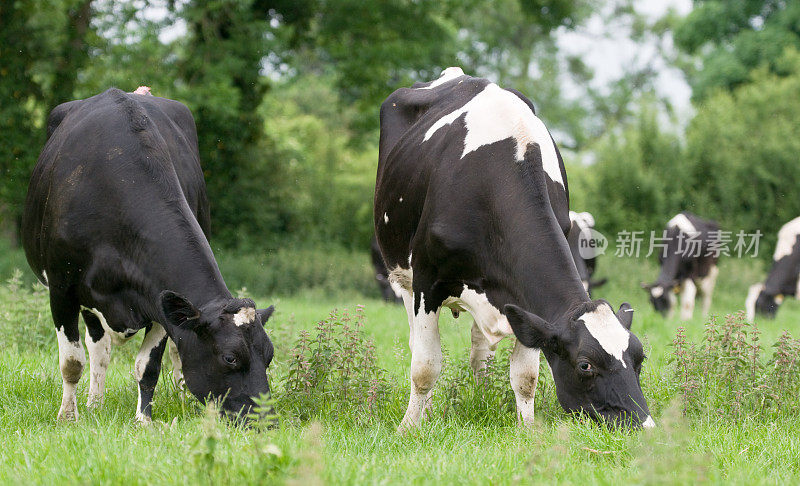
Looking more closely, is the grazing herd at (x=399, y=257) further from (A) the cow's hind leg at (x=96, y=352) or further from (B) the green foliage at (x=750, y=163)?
(B) the green foliage at (x=750, y=163)

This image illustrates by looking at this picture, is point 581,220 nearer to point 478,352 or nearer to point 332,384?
point 478,352

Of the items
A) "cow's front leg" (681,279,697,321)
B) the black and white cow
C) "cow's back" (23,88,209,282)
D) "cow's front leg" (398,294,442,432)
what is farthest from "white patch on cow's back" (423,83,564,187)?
the black and white cow

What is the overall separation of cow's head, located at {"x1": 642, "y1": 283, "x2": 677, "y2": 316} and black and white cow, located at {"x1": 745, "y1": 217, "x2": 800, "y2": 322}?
4.90ft

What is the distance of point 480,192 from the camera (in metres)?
5.49

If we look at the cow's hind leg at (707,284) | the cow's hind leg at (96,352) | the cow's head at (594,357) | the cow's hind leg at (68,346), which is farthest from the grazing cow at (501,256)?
the cow's hind leg at (707,284)

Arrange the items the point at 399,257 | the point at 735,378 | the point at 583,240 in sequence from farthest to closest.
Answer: the point at 583,240
the point at 399,257
the point at 735,378

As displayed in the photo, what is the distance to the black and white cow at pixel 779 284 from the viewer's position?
58.2 ft

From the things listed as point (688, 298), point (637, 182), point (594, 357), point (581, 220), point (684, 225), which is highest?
point (594, 357)

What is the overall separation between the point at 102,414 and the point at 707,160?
23899 millimetres

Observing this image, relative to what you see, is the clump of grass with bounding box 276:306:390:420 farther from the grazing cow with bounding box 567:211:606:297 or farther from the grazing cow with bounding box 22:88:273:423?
the grazing cow with bounding box 567:211:606:297

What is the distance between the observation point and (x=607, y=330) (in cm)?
453

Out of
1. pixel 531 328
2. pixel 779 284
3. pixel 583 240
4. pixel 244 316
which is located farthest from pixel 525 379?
pixel 779 284

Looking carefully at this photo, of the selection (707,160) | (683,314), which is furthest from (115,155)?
(707,160)

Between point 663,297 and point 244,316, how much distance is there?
589 inches
